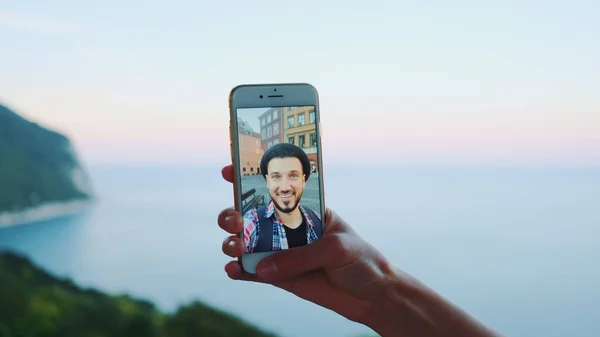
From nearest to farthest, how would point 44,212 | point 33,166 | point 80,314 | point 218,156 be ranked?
point 218,156 → point 80,314 → point 44,212 → point 33,166

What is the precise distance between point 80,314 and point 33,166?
0.75m

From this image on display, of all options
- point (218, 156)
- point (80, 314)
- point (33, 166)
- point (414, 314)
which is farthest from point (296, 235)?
point (33, 166)

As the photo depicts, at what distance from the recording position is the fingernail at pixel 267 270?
0.58 m

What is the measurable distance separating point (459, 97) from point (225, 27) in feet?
3.27

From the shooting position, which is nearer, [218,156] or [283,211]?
[283,211]

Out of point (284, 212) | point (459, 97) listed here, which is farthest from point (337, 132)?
point (284, 212)

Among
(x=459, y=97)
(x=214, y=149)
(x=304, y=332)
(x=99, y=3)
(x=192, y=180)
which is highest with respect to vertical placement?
(x=99, y=3)

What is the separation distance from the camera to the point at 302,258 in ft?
1.91

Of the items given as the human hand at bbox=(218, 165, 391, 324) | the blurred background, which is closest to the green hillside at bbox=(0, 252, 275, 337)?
the blurred background

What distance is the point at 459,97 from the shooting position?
2170mm

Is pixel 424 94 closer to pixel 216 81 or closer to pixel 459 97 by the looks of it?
pixel 459 97

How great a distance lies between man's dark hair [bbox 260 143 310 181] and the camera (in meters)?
0.60

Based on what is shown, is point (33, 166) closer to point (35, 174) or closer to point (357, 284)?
point (35, 174)

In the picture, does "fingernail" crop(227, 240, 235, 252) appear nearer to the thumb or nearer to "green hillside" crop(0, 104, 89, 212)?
the thumb
